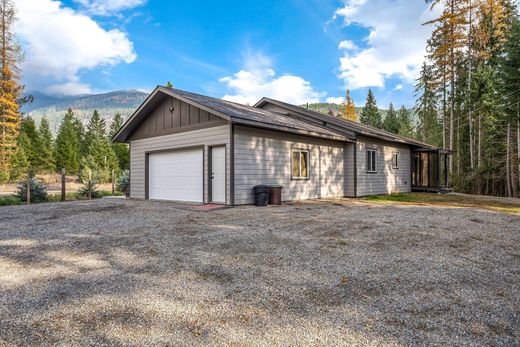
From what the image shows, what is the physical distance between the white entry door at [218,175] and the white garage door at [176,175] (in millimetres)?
569

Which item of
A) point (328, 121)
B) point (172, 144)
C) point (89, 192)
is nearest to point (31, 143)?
point (89, 192)

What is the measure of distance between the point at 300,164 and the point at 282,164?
1.09 m

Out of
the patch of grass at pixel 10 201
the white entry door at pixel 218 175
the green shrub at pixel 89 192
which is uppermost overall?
the white entry door at pixel 218 175

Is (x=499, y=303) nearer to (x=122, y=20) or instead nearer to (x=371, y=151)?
(x=371, y=151)

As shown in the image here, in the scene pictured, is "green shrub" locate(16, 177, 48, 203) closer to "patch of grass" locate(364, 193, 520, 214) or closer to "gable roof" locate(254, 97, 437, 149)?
"gable roof" locate(254, 97, 437, 149)

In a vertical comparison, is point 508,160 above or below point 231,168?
above

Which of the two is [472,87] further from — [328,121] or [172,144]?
[172,144]

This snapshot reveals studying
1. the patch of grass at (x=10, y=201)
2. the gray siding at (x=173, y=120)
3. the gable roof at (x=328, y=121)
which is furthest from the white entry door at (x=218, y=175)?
the patch of grass at (x=10, y=201)

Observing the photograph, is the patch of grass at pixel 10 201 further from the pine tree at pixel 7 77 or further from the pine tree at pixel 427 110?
the pine tree at pixel 427 110

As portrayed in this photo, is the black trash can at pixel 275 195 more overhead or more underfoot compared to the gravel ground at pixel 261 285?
more overhead

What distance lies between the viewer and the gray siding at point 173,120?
34.5ft

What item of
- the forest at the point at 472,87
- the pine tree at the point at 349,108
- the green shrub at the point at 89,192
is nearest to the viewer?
the green shrub at the point at 89,192

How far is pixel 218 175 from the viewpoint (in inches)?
401

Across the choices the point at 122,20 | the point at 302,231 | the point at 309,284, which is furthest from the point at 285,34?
the point at 309,284
